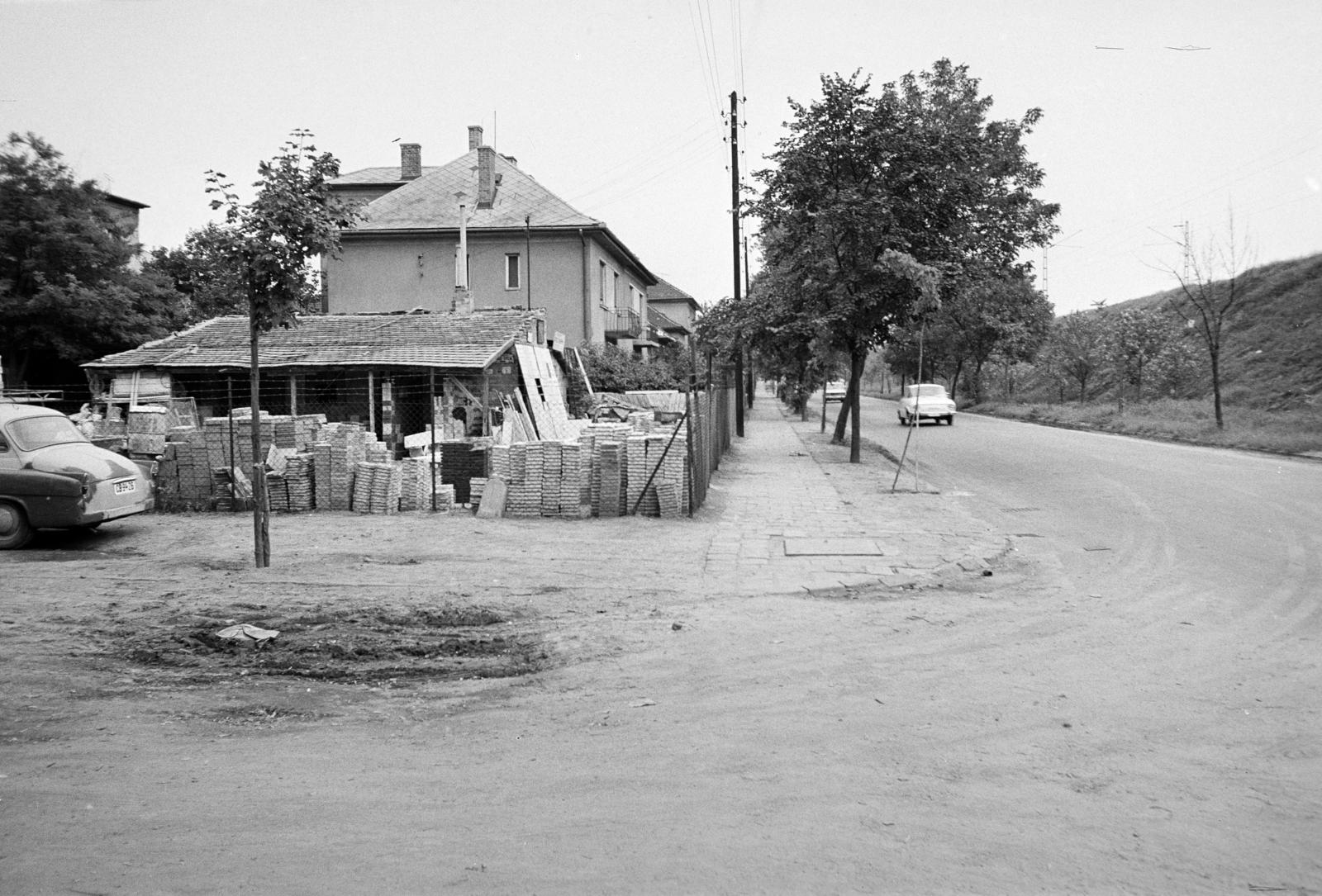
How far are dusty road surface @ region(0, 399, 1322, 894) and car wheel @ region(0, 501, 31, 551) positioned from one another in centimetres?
212

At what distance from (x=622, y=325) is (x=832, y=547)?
1115 inches

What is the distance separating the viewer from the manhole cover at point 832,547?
31.8ft

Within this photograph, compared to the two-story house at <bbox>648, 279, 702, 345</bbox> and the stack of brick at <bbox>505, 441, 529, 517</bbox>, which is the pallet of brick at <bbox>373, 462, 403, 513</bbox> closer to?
the stack of brick at <bbox>505, 441, 529, 517</bbox>

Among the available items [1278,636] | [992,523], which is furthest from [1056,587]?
[992,523]

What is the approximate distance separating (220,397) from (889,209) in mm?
16617

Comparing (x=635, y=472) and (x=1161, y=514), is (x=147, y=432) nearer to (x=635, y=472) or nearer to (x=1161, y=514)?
(x=635, y=472)

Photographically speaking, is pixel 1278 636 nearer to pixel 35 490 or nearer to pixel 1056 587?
pixel 1056 587

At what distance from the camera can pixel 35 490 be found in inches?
414

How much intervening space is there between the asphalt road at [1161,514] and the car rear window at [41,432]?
11.2 metres

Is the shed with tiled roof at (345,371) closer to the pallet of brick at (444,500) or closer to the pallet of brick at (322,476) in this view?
the pallet of brick at (322,476)

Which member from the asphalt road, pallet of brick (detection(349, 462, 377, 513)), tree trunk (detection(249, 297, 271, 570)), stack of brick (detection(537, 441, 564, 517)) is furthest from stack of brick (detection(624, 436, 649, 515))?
tree trunk (detection(249, 297, 271, 570))

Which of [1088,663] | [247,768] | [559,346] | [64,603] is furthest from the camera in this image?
[559,346]

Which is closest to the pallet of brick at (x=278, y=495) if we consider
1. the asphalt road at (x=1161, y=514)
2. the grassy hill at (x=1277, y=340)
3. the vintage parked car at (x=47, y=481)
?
the vintage parked car at (x=47, y=481)

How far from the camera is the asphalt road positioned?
803cm
